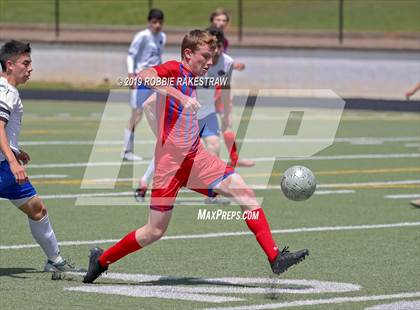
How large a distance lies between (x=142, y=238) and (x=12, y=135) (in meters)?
1.27

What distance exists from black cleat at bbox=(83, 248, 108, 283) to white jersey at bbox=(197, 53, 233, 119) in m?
4.62

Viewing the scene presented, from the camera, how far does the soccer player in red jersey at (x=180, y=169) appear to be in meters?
9.02

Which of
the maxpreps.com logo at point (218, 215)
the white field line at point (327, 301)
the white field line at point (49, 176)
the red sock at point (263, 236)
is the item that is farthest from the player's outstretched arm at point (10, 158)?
the white field line at point (49, 176)

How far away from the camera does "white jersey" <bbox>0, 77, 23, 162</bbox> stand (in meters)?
8.92

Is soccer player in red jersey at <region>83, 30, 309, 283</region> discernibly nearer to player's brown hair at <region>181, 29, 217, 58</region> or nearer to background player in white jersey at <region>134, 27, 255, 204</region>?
player's brown hair at <region>181, 29, 217, 58</region>

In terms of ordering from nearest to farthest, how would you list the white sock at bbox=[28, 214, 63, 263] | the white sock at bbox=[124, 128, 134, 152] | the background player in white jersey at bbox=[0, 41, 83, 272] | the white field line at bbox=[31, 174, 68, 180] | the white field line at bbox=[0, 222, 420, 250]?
1. the background player in white jersey at bbox=[0, 41, 83, 272]
2. the white sock at bbox=[28, 214, 63, 263]
3. the white field line at bbox=[0, 222, 420, 250]
4. the white field line at bbox=[31, 174, 68, 180]
5. the white sock at bbox=[124, 128, 134, 152]

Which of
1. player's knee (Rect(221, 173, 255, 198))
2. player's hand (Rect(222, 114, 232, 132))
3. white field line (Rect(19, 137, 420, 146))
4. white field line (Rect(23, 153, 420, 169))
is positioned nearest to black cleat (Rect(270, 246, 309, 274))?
player's knee (Rect(221, 173, 255, 198))

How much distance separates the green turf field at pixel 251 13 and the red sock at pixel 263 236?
3645cm

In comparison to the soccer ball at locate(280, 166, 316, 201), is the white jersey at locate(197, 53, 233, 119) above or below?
below

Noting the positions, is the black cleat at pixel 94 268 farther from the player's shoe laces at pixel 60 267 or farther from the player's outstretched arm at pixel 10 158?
the player's outstretched arm at pixel 10 158

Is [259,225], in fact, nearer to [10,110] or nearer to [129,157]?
[10,110]

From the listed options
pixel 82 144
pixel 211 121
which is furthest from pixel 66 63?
pixel 211 121

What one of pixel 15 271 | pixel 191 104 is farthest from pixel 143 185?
pixel 191 104

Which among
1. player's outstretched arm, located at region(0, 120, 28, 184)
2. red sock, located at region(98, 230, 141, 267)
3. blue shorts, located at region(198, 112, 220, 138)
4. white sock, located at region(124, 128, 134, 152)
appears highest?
player's outstretched arm, located at region(0, 120, 28, 184)
